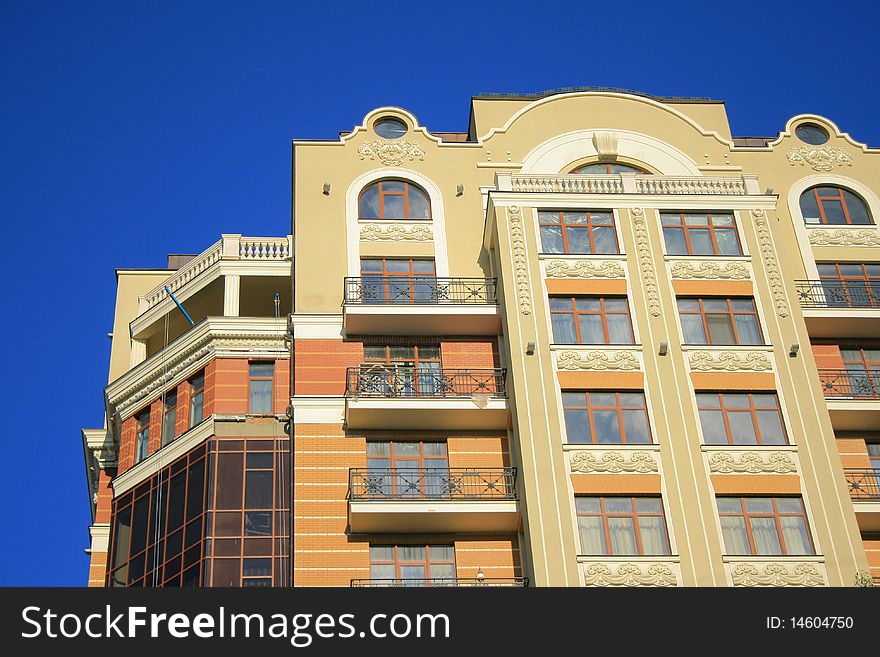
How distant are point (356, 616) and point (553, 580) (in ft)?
26.8

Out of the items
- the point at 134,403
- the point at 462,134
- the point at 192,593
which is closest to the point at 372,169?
the point at 462,134

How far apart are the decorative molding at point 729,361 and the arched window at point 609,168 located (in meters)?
8.15

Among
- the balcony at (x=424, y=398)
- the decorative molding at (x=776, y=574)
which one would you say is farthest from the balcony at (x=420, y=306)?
the decorative molding at (x=776, y=574)

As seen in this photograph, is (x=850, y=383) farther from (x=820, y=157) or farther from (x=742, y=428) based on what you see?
(x=820, y=157)

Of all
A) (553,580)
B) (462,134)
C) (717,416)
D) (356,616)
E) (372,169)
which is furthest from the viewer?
(462,134)

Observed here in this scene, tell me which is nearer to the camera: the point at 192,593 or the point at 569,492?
the point at 192,593

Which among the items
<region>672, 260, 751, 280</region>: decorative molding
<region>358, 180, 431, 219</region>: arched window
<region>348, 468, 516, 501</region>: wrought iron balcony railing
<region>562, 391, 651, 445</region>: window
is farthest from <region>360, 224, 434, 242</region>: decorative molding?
<region>348, 468, 516, 501</region>: wrought iron balcony railing

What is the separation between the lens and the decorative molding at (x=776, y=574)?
104ft

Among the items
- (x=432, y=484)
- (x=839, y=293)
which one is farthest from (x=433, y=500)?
(x=839, y=293)

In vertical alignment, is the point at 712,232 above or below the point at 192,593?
above

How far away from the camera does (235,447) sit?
35.8 m

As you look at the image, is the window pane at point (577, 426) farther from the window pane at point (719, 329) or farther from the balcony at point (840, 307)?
the balcony at point (840, 307)

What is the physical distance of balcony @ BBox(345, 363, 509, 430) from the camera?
35.2 m

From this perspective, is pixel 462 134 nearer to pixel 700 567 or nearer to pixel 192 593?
pixel 700 567
